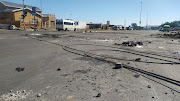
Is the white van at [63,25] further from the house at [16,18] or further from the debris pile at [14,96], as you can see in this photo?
the debris pile at [14,96]

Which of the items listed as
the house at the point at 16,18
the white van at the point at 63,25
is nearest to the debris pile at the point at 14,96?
the white van at the point at 63,25

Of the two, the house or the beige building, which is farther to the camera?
the beige building

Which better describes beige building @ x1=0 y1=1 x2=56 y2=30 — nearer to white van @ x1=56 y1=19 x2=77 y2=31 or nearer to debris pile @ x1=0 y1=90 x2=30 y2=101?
white van @ x1=56 y1=19 x2=77 y2=31

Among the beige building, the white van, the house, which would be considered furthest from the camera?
the beige building

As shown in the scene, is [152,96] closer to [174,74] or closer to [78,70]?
[174,74]

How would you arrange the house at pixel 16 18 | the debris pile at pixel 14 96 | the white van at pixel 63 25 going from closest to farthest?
1. the debris pile at pixel 14 96
2. the white van at pixel 63 25
3. the house at pixel 16 18

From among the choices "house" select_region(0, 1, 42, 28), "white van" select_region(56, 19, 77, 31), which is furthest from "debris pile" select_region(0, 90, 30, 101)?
"house" select_region(0, 1, 42, 28)

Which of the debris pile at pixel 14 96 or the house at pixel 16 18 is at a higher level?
the house at pixel 16 18

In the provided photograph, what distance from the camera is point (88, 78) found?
5246mm

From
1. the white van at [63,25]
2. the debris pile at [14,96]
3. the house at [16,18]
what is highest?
the house at [16,18]

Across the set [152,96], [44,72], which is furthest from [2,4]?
[152,96]

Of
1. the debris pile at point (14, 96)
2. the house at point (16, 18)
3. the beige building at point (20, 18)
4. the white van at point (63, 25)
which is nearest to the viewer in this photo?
the debris pile at point (14, 96)

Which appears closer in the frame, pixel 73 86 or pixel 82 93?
pixel 82 93

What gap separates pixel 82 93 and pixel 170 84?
2.97 m
